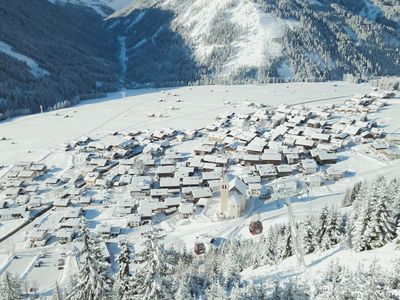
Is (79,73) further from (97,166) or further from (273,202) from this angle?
(273,202)

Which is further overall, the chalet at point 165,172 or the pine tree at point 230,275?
the chalet at point 165,172

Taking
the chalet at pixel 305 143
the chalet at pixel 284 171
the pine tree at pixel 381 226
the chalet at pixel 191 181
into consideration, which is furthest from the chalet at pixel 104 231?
the chalet at pixel 305 143

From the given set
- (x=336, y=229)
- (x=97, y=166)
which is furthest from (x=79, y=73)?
(x=336, y=229)

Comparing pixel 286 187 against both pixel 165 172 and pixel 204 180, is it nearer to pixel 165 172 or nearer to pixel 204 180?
pixel 204 180

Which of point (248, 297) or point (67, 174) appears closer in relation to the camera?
point (248, 297)

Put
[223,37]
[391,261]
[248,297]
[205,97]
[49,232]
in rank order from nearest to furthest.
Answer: [248,297], [391,261], [49,232], [205,97], [223,37]

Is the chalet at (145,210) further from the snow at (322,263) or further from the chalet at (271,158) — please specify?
the snow at (322,263)
